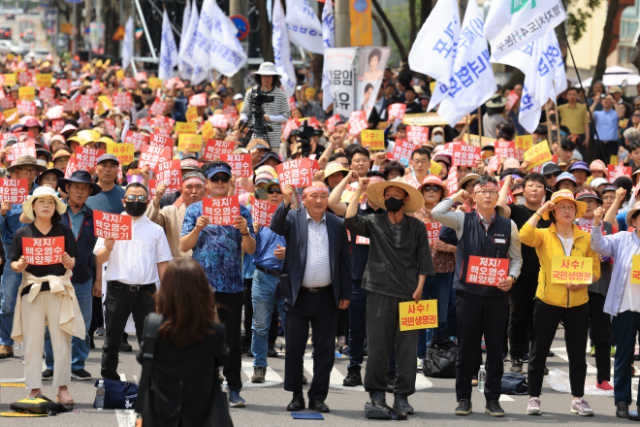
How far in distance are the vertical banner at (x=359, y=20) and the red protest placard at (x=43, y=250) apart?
11.3m

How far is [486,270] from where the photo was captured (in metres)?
8.23

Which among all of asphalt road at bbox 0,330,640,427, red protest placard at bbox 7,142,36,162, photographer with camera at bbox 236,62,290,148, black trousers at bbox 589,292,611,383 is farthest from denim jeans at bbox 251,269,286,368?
photographer with camera at bbox 236,62,290,148

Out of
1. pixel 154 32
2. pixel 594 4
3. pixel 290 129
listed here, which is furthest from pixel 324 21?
pixel 154 32

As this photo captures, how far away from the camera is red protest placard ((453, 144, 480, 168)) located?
12.0m

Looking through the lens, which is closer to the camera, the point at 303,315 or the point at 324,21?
the point at 303,315

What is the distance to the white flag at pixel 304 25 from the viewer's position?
19.5 m

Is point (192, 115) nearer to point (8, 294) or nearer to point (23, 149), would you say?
point (23, 149)

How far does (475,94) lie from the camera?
13.4 m

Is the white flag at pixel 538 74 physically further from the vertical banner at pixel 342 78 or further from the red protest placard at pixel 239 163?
the red protest placard at pixel 239 163

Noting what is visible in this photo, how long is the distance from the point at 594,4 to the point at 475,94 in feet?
44.8

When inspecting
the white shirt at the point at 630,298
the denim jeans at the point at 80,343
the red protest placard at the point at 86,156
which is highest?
the red protest placard at the point at 86,156

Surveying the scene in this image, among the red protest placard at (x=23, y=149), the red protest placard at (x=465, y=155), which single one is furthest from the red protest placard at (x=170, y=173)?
the red protest placard at (x=465, y=155)

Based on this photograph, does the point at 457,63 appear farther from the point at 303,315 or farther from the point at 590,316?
the point at 303,315

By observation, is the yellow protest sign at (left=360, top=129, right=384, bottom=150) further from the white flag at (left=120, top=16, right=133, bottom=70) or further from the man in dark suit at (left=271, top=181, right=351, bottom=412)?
the white flag at (left=120, top=16, right=133, bottom=70)
